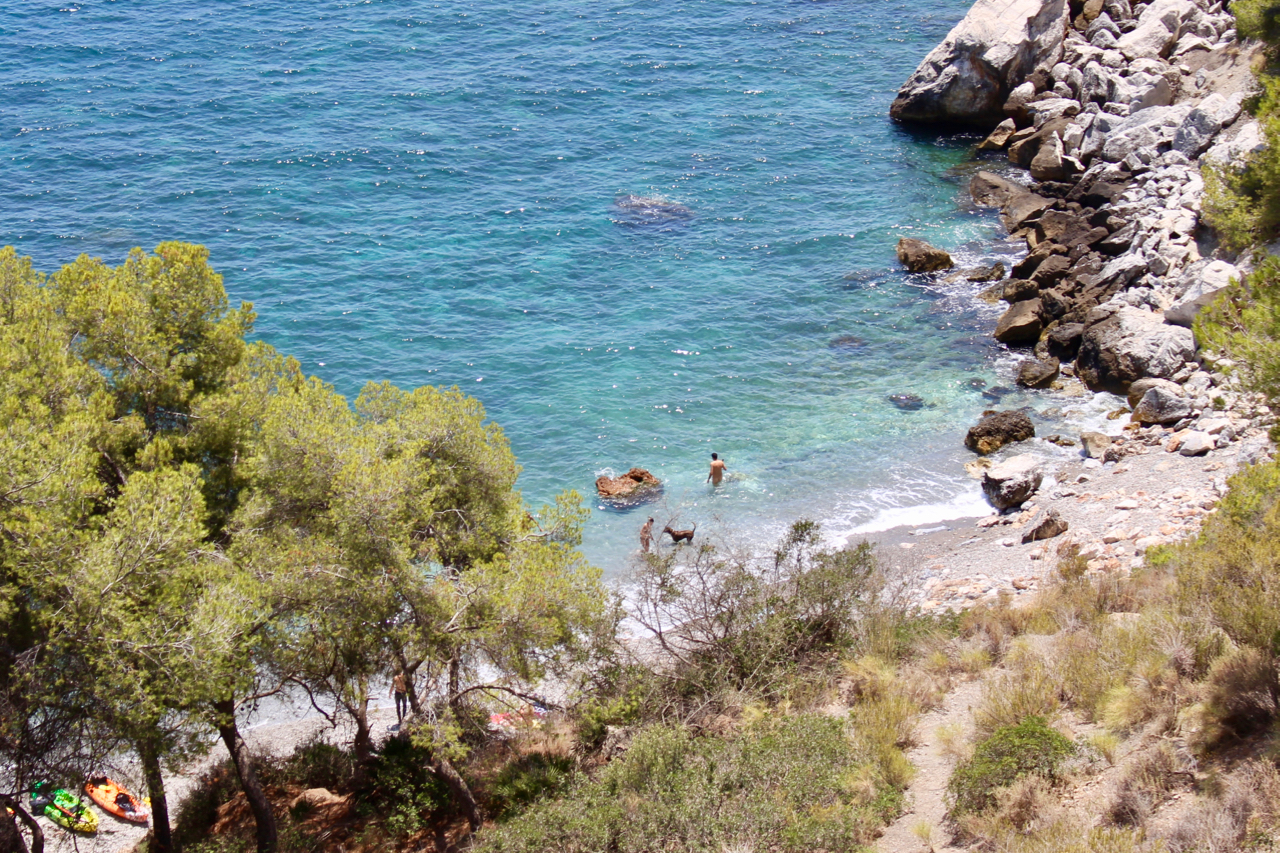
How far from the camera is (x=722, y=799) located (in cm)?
1247

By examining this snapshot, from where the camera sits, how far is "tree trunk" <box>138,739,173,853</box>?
437 inches

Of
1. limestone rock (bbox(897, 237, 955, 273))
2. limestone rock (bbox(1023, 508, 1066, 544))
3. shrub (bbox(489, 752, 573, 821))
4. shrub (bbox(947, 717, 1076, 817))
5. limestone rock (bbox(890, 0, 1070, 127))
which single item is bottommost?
shrub (bbox(489, 752, 573, 821))

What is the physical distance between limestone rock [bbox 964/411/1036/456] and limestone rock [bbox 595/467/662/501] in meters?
8.43

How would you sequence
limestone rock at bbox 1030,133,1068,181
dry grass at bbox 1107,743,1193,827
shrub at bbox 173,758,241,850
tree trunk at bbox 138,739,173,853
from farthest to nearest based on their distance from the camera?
limestone rock at bbox 1030,133,1068,181 < shrub at bbox 173,758,241,850 < tree trunk at bbox 138,739,173,853 < dry grass at bbox 1107,743,1193,827

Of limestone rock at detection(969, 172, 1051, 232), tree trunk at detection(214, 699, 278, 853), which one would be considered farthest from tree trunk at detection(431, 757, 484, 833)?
limestone rock at detection(969, 172, 1051, 232)

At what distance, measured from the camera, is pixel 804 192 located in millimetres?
41938

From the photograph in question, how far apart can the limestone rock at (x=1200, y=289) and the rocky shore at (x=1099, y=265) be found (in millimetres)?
51

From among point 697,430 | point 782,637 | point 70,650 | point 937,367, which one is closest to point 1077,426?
point 937,367

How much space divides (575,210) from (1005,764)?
32087mm

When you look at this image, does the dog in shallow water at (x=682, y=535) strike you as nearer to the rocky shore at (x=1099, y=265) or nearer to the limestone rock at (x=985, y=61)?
the rocky shore at (x=1099, y=265)

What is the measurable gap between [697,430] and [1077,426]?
10081 millimetres

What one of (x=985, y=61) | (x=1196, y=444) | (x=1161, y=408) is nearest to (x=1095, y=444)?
(x=1161, y=408)

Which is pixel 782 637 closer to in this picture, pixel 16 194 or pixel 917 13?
pixel 16 194

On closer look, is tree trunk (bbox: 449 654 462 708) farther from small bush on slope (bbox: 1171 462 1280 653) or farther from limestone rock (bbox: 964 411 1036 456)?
limestone rock (bbox: 964 411 1036 456)
